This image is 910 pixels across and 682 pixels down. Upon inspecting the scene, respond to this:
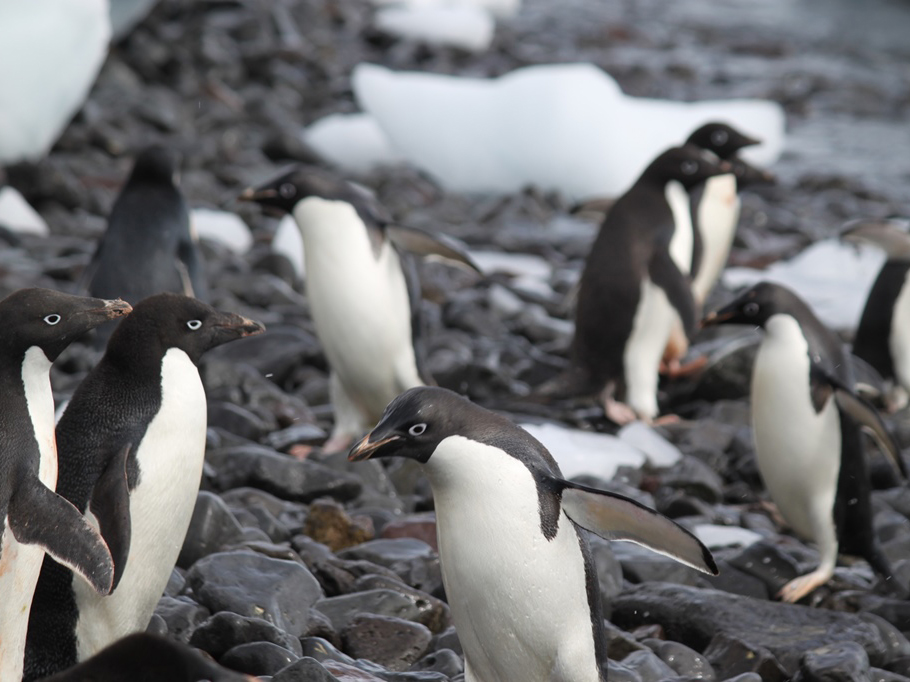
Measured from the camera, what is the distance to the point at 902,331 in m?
5.45

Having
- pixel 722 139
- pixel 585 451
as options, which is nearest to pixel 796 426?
pixel 585 451

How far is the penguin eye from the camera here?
20.7 ft

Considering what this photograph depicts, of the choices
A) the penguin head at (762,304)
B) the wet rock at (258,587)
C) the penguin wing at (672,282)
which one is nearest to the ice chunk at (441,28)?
the penguin wing at (672,282)

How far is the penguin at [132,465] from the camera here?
8.02 feet

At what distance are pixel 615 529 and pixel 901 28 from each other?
17911mm

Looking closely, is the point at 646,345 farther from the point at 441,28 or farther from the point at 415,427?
the point at 441,28

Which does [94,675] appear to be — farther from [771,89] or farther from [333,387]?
[771,89]

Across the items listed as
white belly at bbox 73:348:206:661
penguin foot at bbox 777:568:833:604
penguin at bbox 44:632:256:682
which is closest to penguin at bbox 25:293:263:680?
white belly at bbox 73:348:206:661

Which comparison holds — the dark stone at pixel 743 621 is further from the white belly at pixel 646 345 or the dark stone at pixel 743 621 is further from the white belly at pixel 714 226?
the white belly at pixel 714 226

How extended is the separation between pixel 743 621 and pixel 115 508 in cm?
159

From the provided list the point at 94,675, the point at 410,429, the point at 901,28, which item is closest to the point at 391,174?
the point at 410,429

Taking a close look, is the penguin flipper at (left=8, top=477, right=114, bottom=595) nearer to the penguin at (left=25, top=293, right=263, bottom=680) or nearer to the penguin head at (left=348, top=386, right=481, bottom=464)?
the penguin at (left=25, top=293, right=263, bottom=680)

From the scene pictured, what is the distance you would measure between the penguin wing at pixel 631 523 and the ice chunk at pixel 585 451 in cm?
167

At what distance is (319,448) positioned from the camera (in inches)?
174
